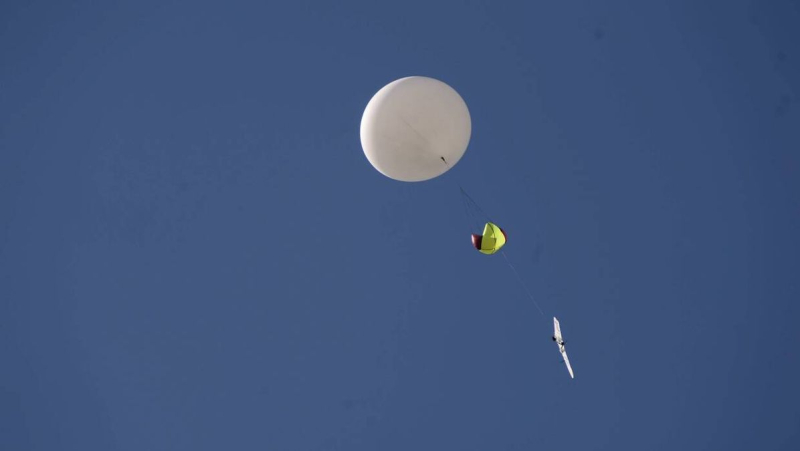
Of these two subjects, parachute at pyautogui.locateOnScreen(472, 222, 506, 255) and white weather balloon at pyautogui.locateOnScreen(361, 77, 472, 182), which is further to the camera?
parachute at pyautogui.locateOnScreen(472, 222, 506, 255)

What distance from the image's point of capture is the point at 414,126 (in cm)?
1164

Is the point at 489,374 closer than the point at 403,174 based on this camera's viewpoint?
No

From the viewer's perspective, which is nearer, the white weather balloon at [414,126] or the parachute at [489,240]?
the white weather balloon at [414,126]

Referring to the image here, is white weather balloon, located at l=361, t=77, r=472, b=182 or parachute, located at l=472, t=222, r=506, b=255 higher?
white weather balloon, located at l=361, t=77, r=472, b=182

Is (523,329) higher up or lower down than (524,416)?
higher up

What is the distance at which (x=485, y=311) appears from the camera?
1769 cm

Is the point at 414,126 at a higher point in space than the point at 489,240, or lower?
higher

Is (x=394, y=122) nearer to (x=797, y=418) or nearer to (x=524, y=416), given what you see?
(x=524, y=416)

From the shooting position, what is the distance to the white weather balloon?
11.7 meters

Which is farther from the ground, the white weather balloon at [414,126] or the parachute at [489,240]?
the white weather balloon at [414,126]

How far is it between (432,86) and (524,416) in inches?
331

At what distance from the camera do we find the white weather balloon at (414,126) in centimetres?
1166

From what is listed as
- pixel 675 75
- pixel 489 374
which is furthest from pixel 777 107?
pixel 489 374

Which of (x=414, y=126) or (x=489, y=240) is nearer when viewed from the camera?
(x=414, y=126)
